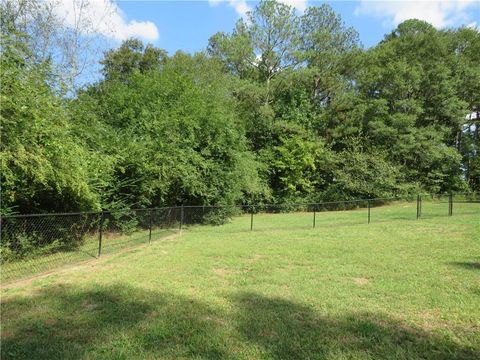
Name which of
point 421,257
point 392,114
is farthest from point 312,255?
point 392,114

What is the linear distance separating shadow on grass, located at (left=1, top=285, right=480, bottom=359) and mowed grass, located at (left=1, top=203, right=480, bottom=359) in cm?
1

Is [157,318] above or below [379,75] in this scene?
below

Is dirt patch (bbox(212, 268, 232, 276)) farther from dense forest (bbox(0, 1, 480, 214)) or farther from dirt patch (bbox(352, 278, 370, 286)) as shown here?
dense forest (bbox(0, 1, 480, 214))

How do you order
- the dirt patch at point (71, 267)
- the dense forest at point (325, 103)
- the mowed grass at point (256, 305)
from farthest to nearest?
the dense forest at point (325, 103), the dirt patch at point (71, 267), the mowed grass at point (256, 305)

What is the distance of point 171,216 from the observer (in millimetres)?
15703

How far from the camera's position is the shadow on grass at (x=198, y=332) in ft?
13.5

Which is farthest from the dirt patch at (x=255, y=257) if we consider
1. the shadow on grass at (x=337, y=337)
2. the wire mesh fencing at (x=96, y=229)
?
the wire mesh fencing at (x=96, y=229)

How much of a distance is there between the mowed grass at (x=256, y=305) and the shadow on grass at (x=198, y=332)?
0.01 metres

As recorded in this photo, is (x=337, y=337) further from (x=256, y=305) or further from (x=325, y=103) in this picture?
(x=325, y=103)

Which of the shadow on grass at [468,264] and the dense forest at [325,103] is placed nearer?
the shadow on grass at [468,264]

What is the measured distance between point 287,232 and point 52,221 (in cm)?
825

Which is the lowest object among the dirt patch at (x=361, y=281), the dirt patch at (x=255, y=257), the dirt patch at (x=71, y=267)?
the dirt patch at (x=71, y=267)

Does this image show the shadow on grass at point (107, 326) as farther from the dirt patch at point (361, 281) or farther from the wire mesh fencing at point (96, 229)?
the dirt patch at point (361, 281)

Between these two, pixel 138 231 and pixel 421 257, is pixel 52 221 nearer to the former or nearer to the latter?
pixel 138 231
